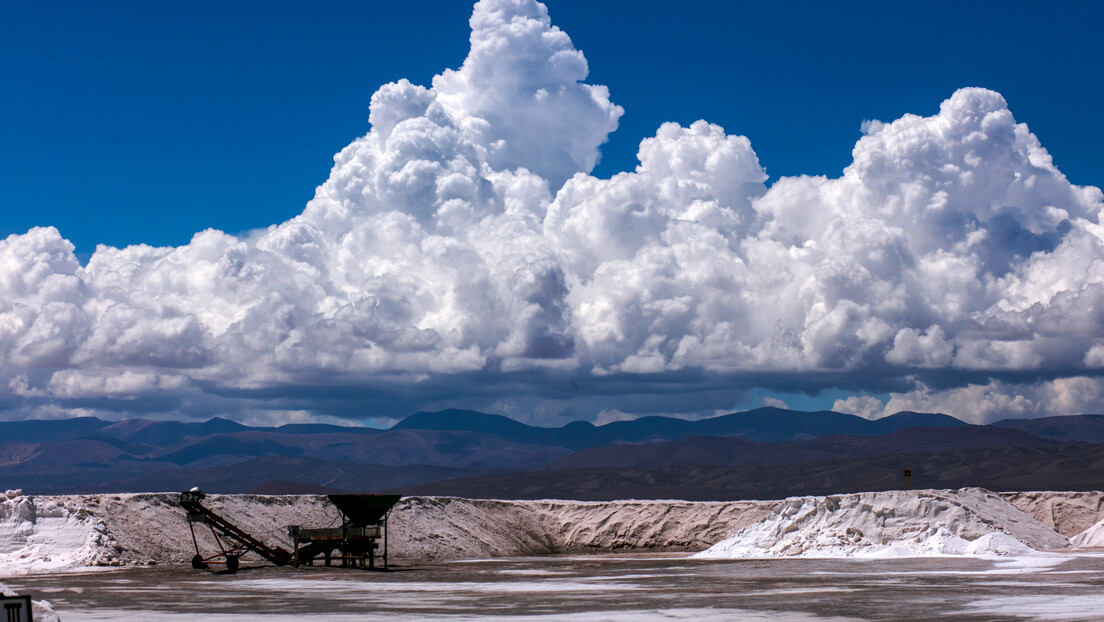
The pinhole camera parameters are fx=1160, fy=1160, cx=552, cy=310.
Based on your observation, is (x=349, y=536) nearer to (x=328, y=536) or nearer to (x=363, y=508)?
(x=328, y=536)

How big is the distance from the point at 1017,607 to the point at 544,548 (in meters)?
46.9

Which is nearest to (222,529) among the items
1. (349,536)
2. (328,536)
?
(328,536)

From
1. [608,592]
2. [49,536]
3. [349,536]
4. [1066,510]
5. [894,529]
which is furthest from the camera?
[1066,510]

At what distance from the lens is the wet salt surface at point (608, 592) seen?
32.5 meters

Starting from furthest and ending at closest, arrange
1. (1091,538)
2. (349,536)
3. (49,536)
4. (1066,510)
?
(1066,510)
(1091,538)
(49,536)
(349,536)

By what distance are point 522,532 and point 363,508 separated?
74.7ft

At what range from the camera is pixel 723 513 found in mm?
78062

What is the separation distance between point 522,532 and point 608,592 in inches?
1539

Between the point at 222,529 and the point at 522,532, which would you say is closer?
the point at 222,529

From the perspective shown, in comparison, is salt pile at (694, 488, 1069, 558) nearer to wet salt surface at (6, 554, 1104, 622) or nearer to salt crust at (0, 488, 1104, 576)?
salt crust at (0, 488, 1104, 576)

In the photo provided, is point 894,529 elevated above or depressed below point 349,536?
below

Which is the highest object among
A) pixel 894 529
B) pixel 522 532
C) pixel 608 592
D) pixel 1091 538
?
pixel 522 532

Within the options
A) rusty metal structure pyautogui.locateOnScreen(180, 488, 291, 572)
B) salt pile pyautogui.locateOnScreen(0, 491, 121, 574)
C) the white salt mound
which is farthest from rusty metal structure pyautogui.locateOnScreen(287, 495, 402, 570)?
the white salt mound

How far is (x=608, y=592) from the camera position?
1581 inches
